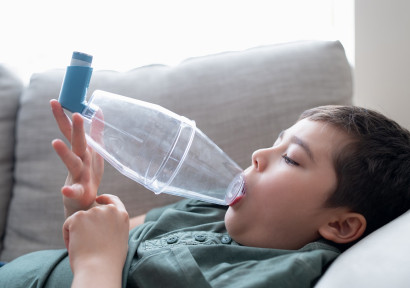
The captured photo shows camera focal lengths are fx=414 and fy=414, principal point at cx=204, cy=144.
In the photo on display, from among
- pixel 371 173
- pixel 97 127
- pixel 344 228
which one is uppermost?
pixel 97 127

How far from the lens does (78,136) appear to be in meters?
0.80

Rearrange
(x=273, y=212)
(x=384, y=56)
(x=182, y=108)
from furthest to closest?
(x=384, y=56) < (x=182, y=108) < (x=273, y=212)

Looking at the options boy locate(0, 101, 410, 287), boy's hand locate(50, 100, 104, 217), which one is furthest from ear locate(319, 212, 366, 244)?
boy's hand locate(50, 100, 104, 217)

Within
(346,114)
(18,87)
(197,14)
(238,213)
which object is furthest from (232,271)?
(197,14)

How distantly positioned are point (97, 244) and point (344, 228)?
519mm

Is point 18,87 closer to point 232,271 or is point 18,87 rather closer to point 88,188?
point 88,188

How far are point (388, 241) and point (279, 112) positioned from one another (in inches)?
23.8

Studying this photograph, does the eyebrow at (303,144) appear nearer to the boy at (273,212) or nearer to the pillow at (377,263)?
the boy at (273,212)

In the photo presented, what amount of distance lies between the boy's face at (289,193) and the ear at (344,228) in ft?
0.06

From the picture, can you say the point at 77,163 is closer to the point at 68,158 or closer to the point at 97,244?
the point at 68,158

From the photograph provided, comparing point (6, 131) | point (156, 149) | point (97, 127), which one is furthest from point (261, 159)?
point (6, 131)

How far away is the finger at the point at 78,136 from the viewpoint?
76 cm

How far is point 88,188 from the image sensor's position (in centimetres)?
85

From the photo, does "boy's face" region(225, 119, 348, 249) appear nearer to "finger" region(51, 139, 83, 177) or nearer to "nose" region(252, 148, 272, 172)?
"nose" region(252, 148, 272, 172)
